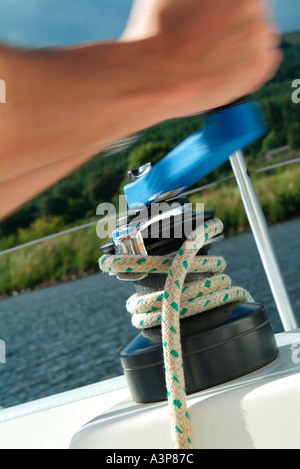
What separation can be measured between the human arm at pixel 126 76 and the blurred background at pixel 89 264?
410 cm

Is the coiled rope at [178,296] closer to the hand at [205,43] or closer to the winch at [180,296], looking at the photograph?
the winch at [180,296]

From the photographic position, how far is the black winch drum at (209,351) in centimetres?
56

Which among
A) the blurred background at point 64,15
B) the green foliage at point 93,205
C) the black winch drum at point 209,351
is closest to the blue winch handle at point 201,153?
the black winch drum at point 209,351

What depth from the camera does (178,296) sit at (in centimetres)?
57

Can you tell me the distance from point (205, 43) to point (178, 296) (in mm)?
377

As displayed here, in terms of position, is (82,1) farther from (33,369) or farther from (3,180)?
(3,180)

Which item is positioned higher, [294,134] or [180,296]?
[294,134]

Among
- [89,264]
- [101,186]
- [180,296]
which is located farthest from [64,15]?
[180,296]

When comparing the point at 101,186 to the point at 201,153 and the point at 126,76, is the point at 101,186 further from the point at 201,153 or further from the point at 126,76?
the point at 126,76

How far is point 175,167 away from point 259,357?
9.0 inches

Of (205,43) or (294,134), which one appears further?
(294,134)

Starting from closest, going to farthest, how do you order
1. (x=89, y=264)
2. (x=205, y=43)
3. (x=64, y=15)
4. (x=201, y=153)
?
(x=205, y=43), (x=201, y=153), (x=89, y=264), (x=64, y=15)

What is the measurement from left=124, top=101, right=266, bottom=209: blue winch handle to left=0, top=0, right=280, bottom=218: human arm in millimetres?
77
